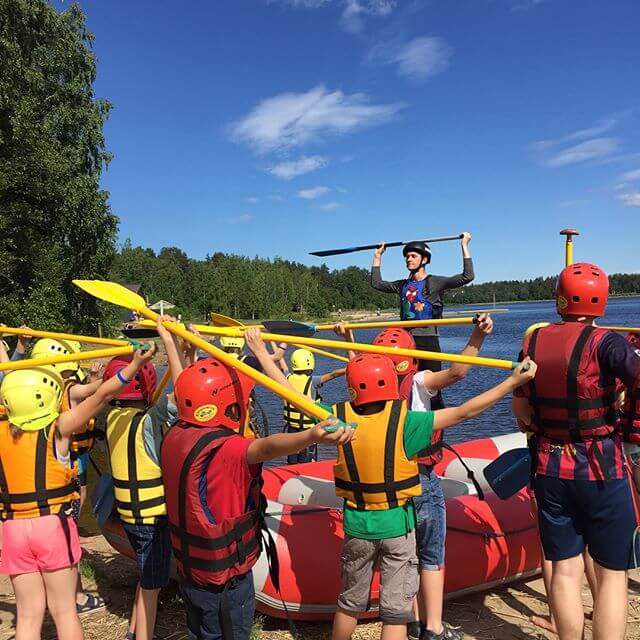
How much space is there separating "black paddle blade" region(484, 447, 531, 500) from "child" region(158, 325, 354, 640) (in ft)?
6.40

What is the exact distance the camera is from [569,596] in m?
2.59

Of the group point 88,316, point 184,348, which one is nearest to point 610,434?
point 184,348

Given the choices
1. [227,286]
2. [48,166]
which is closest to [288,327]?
[48,166]

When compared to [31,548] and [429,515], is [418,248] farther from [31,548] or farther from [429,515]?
[31,548]

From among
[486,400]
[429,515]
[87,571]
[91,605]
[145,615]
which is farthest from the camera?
[87,571]

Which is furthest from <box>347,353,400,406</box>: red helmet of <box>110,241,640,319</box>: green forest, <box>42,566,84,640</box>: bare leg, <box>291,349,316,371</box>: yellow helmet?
<box>110,241,640,319</box>: green forest

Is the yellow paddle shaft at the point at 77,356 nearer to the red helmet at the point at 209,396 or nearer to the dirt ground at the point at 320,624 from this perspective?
the red helmet at the point at 209,396

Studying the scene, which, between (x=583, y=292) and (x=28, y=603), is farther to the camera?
(x=28, y=603)

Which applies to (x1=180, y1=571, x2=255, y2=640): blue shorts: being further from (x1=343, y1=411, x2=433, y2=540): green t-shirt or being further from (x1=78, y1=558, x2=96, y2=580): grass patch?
(x1=78, y1=558, x2=96, y2=580): grass patch

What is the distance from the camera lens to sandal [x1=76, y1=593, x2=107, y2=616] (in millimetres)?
3689

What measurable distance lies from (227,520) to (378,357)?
1.02 meters

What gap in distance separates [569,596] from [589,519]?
1.33 ft

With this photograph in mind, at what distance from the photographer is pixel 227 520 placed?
2289 millimetres

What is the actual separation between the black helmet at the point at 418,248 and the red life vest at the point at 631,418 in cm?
179
